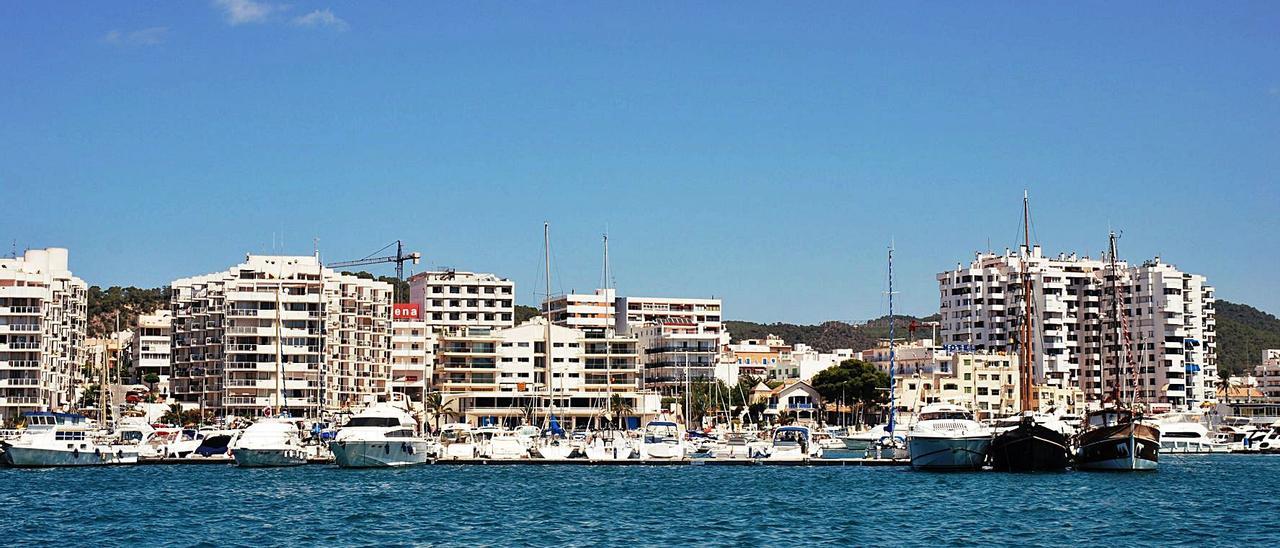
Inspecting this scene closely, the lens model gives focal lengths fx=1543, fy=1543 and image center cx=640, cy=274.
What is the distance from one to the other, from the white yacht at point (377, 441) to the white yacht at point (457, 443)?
7.43 m

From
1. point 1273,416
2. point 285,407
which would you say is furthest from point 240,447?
point 1273,416

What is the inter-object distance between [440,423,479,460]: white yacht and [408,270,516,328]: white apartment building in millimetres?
63383

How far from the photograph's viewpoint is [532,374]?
15238 cm

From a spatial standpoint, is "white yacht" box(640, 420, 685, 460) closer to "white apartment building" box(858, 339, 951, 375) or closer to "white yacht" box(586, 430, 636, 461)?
"white yacht" box(586, 430, 636, 461)

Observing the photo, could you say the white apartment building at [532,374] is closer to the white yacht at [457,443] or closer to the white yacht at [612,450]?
the white yacht at [457,443]

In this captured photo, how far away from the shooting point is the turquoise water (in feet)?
168

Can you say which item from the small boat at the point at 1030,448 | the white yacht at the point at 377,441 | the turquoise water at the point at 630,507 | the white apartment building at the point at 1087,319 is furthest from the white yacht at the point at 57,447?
the white apartment building at the point at 1087,319

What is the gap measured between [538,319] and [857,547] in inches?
4468

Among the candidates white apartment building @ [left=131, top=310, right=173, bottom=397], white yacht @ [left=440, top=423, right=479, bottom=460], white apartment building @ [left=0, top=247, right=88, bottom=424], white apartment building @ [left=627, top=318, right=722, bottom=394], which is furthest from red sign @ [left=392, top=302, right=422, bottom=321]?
white yacht @ [left=440, top=423, right=479, bottom=460]

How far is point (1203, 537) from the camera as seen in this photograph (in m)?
50.7

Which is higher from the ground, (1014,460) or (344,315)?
(344,315)

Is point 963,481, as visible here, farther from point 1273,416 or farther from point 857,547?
point 1273,416

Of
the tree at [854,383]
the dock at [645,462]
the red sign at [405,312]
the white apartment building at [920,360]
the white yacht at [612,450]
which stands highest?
the red sign at [405,312]

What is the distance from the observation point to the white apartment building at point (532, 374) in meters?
147
